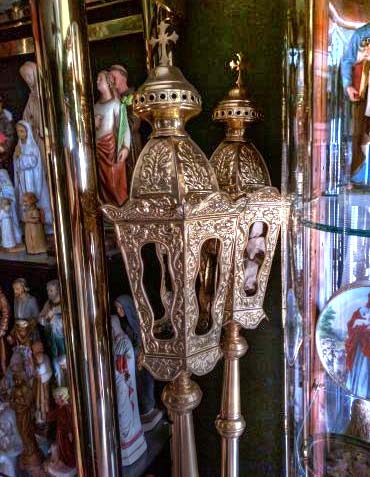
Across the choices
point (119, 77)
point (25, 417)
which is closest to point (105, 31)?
point (119, 77)

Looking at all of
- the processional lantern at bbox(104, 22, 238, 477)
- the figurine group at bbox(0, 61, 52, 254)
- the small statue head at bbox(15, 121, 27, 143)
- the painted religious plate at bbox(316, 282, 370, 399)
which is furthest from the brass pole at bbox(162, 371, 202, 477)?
the small statue head at bbox(15, 121, 27, 143)

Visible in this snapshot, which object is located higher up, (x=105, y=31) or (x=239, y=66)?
(x=105, y=31)

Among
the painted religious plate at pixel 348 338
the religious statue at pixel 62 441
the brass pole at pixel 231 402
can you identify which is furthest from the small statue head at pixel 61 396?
the painted religious plate at pixel 348 338

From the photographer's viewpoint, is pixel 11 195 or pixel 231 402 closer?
pixel 231 402

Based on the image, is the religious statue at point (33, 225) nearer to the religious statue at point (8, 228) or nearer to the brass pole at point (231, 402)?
the religious statue at point (8, 228)

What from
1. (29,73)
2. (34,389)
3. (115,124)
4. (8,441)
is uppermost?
(29,73)

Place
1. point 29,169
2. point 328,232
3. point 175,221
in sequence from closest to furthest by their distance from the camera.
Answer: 1. point 175,221
2. point 328,232
3. point 29,169

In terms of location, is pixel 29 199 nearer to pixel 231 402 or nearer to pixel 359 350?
pixel 231 402

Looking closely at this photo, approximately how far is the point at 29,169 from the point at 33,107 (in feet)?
0.45

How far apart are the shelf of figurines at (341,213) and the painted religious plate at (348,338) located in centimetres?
9

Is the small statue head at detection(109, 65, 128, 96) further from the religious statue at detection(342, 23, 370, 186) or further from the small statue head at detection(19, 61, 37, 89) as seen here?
the religious statue at detection(342, 23, 370, 186)

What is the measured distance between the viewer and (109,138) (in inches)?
34.3

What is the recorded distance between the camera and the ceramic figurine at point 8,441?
3.59 ft

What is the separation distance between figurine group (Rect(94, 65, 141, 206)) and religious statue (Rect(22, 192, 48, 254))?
0.22m
